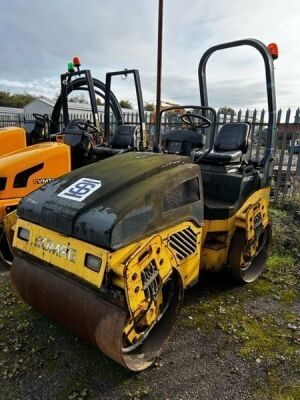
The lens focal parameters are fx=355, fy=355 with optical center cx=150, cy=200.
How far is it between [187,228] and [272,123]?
1647 mm

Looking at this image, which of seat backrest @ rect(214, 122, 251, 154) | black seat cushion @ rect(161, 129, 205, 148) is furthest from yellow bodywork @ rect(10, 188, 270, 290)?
seat backrest @ rect(214, 122, 251, 154)

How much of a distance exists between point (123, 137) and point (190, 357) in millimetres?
3280

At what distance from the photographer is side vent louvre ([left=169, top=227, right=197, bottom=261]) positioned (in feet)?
7.54

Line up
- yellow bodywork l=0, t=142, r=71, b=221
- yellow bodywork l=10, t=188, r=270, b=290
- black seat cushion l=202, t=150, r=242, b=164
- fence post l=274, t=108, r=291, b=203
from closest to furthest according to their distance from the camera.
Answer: yellow bodywork l=10, t=188, r=270, b=290, black seat cushion l=202, t=150, r=242, b=164, yellow bodywork l=0, t=142, r=71, b=221, fence post l=274, t=108, r=291, b=203

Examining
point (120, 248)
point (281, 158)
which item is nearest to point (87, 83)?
point (281, 158)

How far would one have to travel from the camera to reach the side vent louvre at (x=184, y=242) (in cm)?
230

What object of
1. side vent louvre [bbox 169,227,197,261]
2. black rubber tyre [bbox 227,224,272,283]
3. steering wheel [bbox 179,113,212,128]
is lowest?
black rubber tyre [bbox 227,224,272,283]

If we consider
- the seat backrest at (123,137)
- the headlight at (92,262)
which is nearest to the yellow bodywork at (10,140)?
the seat backrest at (123,137)

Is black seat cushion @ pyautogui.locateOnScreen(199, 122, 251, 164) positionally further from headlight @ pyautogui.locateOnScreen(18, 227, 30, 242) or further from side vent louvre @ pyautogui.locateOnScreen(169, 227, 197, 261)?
headlight @ pyautogui.locateOnScreen(18, 227, 30, 242)

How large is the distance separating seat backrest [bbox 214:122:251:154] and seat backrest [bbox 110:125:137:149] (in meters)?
1.51

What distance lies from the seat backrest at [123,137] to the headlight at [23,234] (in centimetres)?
281

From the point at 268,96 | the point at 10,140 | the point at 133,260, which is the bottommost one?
the point at 133,260

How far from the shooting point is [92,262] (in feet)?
6.11

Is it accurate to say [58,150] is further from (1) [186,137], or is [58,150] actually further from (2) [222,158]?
(2) [222,158]
